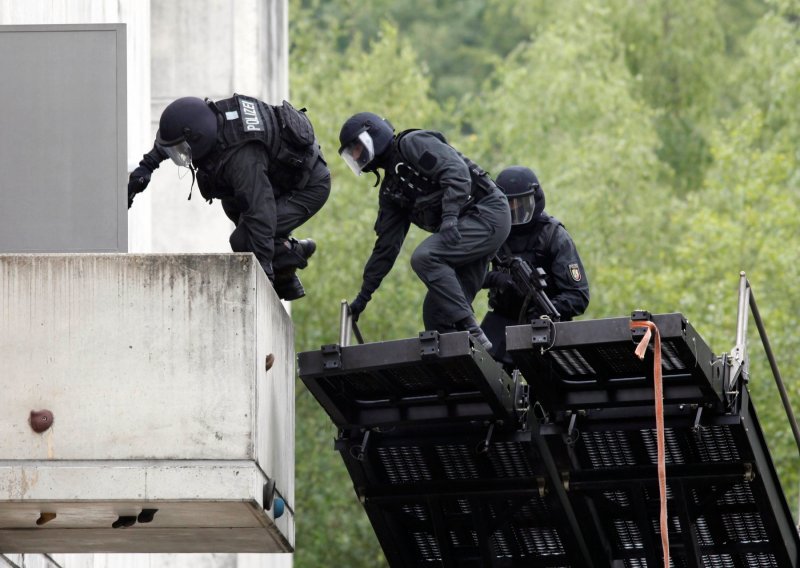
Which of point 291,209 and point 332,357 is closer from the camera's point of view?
point 332,357

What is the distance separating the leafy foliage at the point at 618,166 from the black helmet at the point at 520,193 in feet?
37.5

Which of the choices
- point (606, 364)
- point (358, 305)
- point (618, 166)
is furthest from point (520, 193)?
point (618, 166)

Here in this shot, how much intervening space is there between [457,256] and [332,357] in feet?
4.24

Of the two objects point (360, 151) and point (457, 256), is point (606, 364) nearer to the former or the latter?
point (457, 256)

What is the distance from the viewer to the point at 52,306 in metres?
10.9

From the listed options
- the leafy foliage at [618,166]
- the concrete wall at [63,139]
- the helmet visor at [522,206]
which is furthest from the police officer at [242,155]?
the leafy foliage at [618,166]

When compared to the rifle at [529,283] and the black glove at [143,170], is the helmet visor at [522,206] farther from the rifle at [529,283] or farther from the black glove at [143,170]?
the black glove at [143,170]

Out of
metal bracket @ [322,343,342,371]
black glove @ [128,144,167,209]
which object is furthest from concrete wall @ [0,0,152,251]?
metal bracket @ [322,343,342,371]

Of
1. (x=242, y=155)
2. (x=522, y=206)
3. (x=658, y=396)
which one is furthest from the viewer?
(x=522, y=206)

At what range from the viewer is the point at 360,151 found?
1252 centimetres

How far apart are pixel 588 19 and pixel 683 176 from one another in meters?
3.18

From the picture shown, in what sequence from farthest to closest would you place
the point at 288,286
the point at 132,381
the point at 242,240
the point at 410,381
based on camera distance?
1. the point at 288,286
2. the point at 242,240
3. the point at 410,381
4. the point at 132,381

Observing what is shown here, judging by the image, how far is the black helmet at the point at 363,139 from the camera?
1248 centimetres

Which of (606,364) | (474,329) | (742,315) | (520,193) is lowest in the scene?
(606,364)
